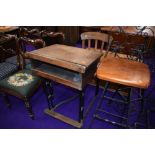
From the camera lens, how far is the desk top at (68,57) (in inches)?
47.9

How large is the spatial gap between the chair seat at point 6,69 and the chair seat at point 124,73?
1297 millimetres

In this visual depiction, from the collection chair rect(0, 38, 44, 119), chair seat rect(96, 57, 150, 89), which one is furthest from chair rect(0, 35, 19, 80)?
chair seat rect(96, 57, 150, 89)

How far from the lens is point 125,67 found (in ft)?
4.60

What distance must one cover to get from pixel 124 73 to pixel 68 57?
0.51 meters

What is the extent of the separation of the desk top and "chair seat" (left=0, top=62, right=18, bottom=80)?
77 cm

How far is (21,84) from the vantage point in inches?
69.7

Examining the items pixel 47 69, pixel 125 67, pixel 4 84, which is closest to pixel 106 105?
pixel 125 67

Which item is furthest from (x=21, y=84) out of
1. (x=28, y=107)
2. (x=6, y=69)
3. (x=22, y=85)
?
(x=6, y=69)

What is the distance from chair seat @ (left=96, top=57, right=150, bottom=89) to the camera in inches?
47.7

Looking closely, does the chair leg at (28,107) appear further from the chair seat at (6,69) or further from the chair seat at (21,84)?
the chair seat at (6,69)

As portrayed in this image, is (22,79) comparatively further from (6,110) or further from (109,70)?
(109,70)

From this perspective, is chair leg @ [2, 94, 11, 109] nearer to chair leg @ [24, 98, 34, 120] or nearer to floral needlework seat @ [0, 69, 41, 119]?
floral needlework seat @ [0, 69, 41, 119]

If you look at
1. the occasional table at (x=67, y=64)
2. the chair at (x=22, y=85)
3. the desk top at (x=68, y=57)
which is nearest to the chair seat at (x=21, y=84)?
the chair at (x=22, y=85)
